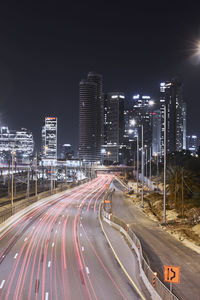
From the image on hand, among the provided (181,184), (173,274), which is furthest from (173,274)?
(181,184)

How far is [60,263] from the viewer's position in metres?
24.2

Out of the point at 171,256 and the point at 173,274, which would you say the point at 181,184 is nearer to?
the point at 171,256

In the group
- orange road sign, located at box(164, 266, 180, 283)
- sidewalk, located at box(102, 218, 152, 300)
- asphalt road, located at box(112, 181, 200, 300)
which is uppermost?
orange road sign, located at box(164, 266, 180, 283)

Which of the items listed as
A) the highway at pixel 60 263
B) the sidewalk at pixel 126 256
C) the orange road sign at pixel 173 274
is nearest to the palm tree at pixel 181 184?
the sidewalk at pixel 126 256

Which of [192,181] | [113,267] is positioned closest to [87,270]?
[113,267]

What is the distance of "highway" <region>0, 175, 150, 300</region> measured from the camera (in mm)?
18547

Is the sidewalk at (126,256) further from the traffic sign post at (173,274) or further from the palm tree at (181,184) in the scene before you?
the palm tree at (181,184)

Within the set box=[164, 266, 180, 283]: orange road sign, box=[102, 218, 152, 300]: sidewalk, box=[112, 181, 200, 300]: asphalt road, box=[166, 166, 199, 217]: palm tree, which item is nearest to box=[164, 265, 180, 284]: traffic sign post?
box=[164, 266, 180, 283]: orange road sign

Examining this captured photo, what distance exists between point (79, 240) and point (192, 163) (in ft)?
108

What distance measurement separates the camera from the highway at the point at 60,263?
18.5 metres

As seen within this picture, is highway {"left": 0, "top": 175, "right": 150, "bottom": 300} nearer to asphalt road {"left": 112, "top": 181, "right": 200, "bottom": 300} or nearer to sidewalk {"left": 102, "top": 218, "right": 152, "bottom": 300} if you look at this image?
sidewalk {"left": 102, "top": 218, "right": 152, "bottom": 300}

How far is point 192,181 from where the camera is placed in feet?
156

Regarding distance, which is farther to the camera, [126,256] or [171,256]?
[126,256]

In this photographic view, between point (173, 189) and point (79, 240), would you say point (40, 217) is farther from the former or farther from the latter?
point (173, 189)
